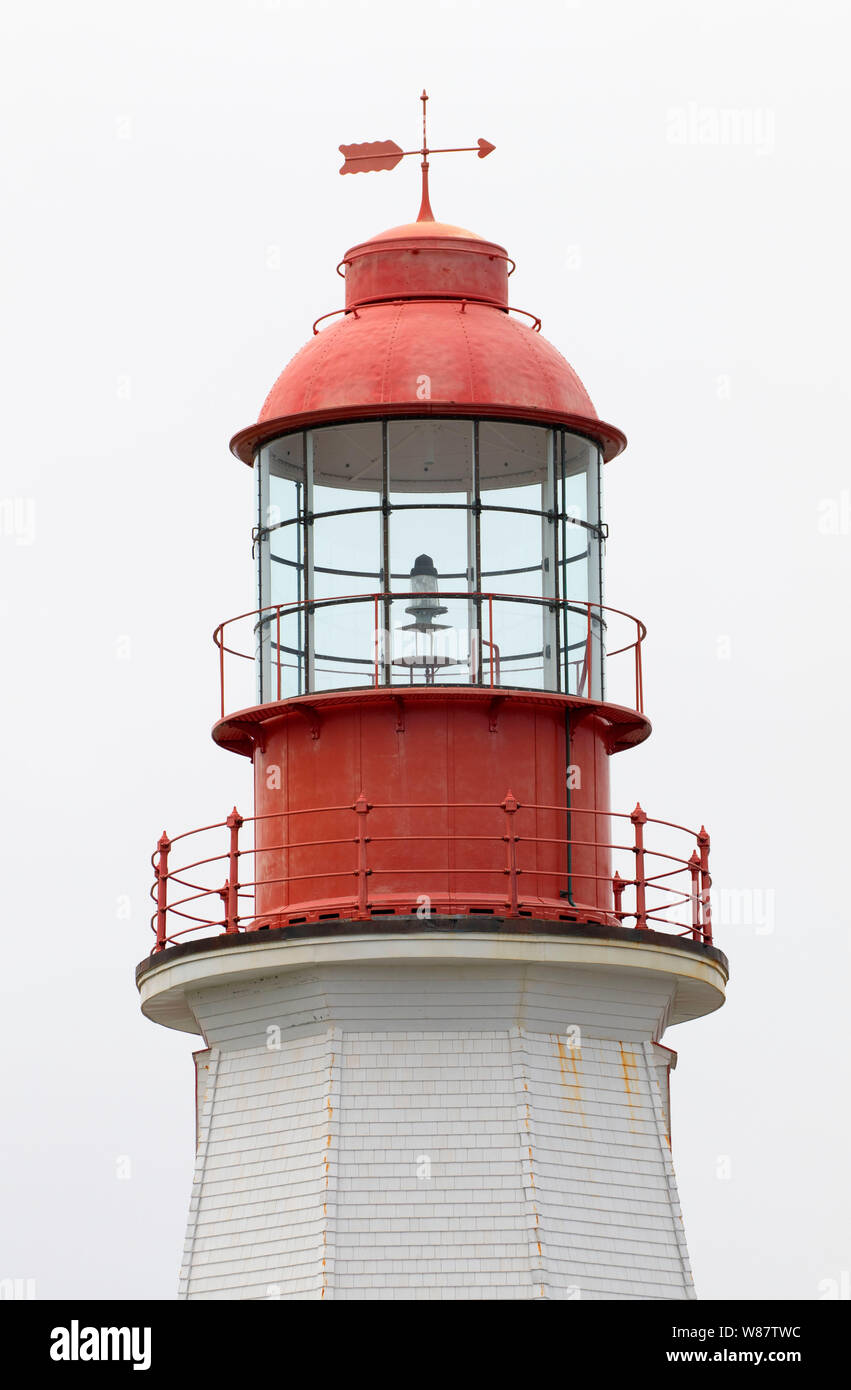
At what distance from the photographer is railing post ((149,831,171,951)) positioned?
1495 inches

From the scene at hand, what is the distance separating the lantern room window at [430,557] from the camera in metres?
38.0

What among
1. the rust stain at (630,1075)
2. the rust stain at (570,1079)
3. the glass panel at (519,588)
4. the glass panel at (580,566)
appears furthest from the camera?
the glass panel at (580,566)

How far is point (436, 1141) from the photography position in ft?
119

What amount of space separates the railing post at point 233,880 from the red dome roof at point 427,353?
4.18 meters

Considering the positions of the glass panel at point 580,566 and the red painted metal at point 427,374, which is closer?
the red painted metal at point 427,374

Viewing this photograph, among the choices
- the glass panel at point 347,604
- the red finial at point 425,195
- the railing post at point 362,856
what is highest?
the red finial at point 425,195

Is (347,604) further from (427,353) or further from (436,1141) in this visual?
(436,1141)

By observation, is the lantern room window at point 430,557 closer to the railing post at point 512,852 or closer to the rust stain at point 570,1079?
the railing post at point 512,852

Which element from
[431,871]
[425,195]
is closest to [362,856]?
[431,871]

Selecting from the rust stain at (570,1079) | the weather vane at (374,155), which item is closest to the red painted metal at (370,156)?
the weather vane at (374,155)

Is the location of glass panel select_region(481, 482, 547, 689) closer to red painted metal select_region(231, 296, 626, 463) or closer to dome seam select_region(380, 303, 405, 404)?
red painted metal select_region(231, 296, 626, 463)

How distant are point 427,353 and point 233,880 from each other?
18.2 ft
